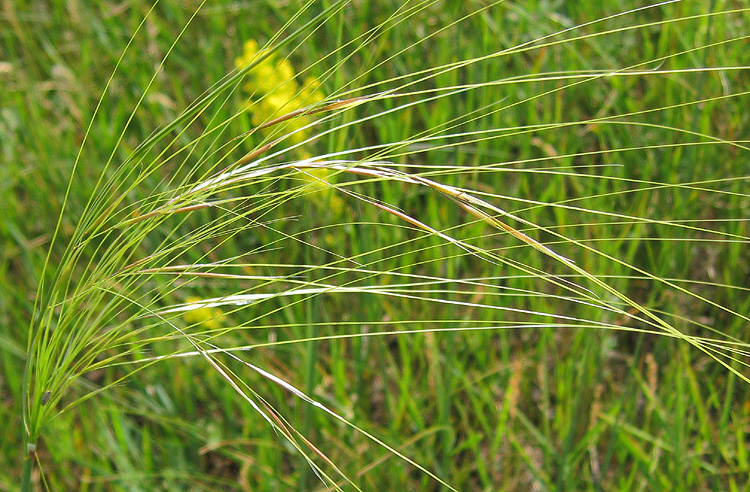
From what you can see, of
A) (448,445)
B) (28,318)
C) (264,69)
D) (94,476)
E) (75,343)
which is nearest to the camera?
(75,343)

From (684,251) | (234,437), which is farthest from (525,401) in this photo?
(234,437)

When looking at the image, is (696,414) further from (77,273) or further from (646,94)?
(77,273)

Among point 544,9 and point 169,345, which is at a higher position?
point 544,9

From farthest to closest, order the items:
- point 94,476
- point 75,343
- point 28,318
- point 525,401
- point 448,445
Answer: point 28,318 < point 94,476 < point 525,401 < point 448,445 < point 75,343

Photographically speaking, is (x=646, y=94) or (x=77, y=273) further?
(x=77, y=273)

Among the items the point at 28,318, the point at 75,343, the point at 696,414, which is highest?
the point at 75,343

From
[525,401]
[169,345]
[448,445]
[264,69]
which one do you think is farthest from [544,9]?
[169,345]

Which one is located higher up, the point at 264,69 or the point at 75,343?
the point at 264,69

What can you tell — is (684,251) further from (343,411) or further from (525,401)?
(343,411)

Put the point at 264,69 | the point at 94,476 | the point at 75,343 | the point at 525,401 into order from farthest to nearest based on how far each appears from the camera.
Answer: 1. the point at 264,69
2. the point at 94,476
3. the point at 525,401
4. the point at 75,343
